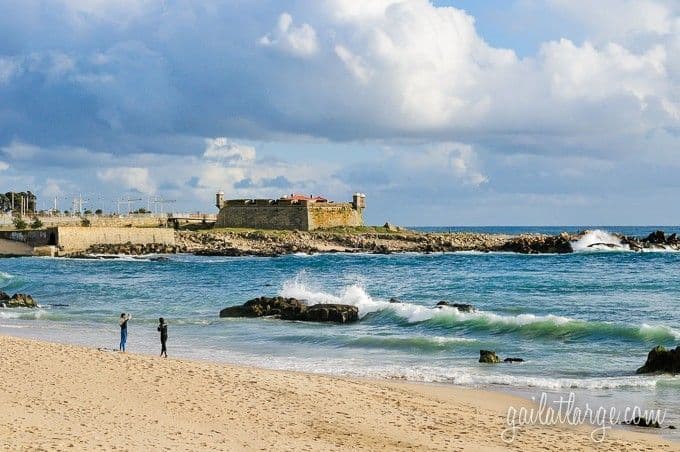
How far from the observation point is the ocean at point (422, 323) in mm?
16734

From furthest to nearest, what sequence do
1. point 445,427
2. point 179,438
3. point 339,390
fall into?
point 339,390
point 445,427
point 179,438

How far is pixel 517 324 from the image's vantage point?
77.5 ft

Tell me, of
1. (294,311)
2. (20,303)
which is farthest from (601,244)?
(20,303)

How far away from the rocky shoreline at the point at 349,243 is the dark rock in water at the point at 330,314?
4503 centimetres

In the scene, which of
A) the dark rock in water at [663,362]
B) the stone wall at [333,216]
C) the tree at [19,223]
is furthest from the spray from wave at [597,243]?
the dark rock in water at [663,362]

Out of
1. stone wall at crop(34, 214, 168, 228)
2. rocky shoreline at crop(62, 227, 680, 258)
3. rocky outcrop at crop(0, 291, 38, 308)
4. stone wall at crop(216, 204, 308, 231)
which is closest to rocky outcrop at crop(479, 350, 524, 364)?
rocky outcrop at crop(0, 291, 38, 308)

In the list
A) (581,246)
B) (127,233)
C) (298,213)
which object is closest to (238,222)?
(298,213)

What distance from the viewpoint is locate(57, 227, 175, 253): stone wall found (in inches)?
2721

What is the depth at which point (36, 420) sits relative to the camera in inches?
421

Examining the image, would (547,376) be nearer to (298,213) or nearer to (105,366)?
(105,366)

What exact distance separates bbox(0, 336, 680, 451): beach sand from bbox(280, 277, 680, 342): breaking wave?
26.8 ft

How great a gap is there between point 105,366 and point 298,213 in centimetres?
6927

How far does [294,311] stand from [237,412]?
49.5 ft

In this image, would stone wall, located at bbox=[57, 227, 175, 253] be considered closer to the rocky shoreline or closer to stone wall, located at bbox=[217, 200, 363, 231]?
the rocky shoreline
